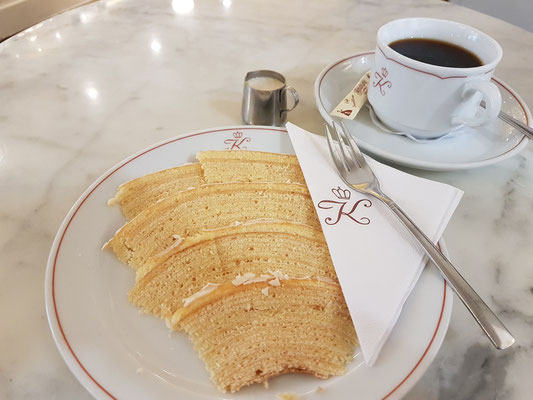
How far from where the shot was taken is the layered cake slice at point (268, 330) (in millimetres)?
602

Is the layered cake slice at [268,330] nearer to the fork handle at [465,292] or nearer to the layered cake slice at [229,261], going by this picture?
the layered cake slice at [229,261]

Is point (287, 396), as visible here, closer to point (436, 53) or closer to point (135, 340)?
point (135, 340)

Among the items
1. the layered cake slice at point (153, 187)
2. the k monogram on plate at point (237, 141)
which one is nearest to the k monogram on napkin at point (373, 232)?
the k monogram on plate at point (237, 141)

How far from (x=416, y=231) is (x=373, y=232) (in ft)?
0.22

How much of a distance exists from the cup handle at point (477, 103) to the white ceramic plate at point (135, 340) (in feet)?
1.26

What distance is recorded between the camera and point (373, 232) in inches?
29.1

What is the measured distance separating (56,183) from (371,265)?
668mm

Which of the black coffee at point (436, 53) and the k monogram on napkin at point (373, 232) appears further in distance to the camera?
the black coffee at point (436, 53)

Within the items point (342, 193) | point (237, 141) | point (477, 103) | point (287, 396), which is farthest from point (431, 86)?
point (287, 396)

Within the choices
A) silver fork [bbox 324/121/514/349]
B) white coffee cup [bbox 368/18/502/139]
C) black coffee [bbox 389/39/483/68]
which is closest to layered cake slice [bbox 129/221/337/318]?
silver fork [bbox 324/121/514/349]

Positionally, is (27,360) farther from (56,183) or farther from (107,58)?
(107,58)

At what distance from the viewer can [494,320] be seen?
609 mm

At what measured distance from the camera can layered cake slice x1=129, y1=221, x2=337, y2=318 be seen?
682mm

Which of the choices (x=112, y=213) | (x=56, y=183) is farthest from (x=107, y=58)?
(x=112, y=213)
